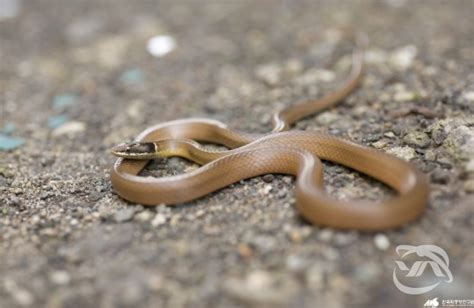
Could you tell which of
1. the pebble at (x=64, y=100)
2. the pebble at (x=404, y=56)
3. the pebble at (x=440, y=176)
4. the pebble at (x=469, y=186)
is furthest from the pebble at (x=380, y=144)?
the pebble at (x=64, y=100)

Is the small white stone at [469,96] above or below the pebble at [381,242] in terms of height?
above

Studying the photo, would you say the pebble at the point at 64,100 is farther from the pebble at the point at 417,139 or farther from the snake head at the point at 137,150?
the pebble at the point at 417,139

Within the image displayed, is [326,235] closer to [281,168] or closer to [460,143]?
[281,168]

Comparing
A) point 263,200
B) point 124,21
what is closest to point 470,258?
point 263,200

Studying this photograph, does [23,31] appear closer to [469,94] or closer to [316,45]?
[316,45]

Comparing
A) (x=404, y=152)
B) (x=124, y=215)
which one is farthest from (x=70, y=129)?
(x=404, y=152)
